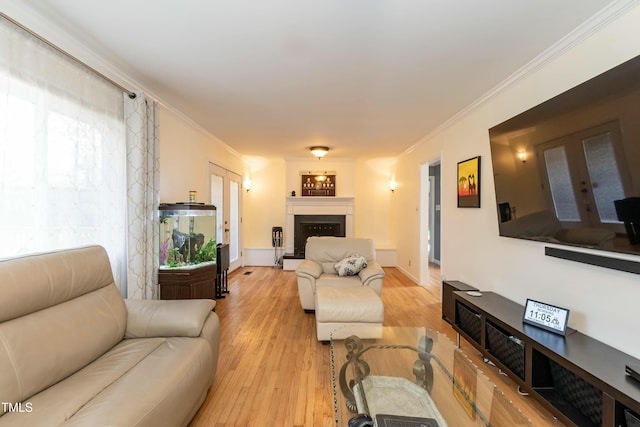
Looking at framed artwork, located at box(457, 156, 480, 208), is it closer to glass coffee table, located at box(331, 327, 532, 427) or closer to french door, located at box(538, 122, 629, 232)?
french door, located at box(538, 122, 629, 232)

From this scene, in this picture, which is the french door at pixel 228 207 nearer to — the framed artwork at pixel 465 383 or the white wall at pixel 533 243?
the white wall at pixel 533 243

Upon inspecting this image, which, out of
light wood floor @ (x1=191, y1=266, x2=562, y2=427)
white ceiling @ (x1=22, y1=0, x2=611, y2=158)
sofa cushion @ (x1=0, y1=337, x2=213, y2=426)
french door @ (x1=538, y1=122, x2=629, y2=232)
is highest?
white ceiling @ (x1=22, y1=0, x2=611, y2=158)

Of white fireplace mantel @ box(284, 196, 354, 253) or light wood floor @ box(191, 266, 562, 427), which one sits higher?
white fireplace mantel @ box(284, 196, 354, 253)

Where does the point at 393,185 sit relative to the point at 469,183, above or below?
above

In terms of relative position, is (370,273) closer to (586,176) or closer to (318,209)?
(586,176)

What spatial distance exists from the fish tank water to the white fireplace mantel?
3.42 metres

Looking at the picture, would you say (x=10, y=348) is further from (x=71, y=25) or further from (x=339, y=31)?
(x=339, y=31)

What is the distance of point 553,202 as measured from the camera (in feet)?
6.56

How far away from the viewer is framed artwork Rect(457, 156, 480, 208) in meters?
3.14

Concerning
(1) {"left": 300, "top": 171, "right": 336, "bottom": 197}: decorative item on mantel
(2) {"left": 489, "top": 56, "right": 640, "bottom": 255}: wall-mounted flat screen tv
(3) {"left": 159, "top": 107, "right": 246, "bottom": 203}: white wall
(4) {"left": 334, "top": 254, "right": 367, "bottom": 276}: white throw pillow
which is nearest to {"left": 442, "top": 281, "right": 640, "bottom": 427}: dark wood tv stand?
(2) {"left": 489, "top": 56, "right": 640, "bottom": 255}: wall-mounted flat screen tv

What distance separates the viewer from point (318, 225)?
22.1 feet

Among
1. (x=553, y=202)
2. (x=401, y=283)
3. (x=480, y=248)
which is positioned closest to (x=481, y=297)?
(x=480, y=248)

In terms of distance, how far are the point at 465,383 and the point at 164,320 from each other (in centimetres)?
189

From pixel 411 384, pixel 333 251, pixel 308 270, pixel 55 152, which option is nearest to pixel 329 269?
Answer: pixel 333 251
